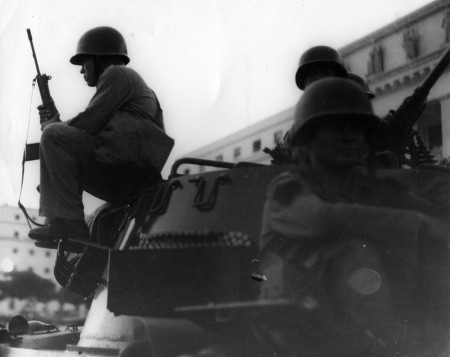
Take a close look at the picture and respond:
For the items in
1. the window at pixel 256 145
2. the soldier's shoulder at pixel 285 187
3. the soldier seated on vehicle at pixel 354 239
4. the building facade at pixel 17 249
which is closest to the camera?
the soldier seated on vehicle at pixel 354 239

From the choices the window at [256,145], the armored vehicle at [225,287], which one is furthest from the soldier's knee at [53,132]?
the window at [256,145]

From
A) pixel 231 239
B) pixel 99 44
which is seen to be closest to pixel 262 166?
pixel 231 239

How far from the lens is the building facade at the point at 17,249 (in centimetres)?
557

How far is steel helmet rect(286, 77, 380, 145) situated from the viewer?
10.4 feet

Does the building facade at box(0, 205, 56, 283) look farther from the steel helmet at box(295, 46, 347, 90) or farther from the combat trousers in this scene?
the steel helmet at box(295, 46, 347, 90)

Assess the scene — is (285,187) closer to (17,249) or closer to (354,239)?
(354,239)

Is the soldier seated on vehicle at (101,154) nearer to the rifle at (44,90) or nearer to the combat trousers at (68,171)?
the combat trousers at (68,171)

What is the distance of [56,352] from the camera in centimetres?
439

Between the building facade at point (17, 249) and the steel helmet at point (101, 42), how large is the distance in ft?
4.95

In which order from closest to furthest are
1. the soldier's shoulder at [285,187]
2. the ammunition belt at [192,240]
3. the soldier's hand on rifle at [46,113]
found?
1. the soldier's shoulder at [285,187]
2. the ammunition belt at [192,240]
3. the soldier's hand on rifle at [46,113]

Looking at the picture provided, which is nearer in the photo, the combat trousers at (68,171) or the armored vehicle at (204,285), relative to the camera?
the armored vehicle at (204,285)

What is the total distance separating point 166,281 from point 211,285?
0.79ft

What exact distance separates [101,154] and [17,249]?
184 cm

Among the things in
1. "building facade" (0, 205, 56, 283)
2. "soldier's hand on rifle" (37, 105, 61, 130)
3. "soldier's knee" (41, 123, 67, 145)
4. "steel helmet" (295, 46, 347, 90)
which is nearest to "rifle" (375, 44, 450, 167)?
"steel helmet" (295, 46, 347, 90)
